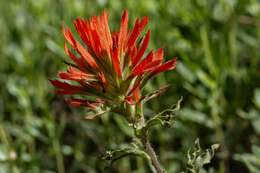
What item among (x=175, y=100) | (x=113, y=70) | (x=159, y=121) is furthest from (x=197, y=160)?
(x=175, y=100)

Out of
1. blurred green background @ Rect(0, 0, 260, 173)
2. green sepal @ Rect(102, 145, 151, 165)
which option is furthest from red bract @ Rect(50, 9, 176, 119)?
blurred green background @ Rect(0, 0, 260, 173)

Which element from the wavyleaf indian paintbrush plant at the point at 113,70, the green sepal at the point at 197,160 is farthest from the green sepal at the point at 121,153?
the green sepal at the point at 197,160

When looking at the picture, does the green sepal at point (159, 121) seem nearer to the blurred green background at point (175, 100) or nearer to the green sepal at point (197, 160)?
the green sepal at point (197, 160)

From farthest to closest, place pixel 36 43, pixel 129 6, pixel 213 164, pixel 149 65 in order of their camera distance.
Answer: pixel 36 43
pixel 129 6
pixel 213 164
pixel 149 65

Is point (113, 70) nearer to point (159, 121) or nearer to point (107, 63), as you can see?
point (107, 63)

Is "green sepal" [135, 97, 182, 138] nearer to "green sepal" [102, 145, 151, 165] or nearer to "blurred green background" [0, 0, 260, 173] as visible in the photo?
"green sepal" [102, 145, 151, 165]

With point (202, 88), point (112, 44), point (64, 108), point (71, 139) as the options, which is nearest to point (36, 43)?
point (64, 108)

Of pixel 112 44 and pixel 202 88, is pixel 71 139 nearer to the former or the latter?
pixel 202 88
